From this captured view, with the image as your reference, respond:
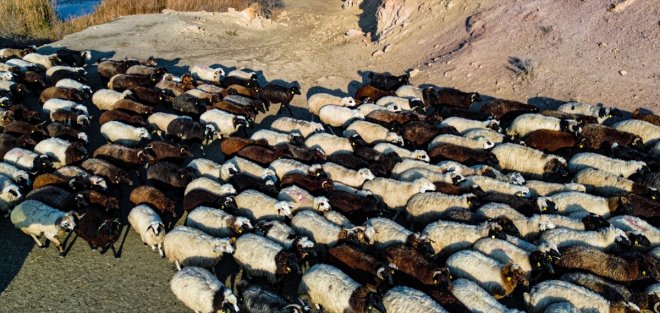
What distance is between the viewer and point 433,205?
9.41m

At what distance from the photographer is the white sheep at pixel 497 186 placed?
9797 millimetres

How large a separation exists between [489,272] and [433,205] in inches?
80.9

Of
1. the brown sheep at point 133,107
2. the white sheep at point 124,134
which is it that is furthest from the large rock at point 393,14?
the white sheep at point 124,134

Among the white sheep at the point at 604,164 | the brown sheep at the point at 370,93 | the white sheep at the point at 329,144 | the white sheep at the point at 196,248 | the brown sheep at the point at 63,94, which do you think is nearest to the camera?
the white sheep at the point at 196,248

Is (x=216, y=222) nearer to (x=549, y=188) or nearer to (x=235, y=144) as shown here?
(x=235, y=144)

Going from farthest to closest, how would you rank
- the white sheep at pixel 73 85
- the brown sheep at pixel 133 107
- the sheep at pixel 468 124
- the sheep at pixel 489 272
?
the white sheep at pixel 73 85 < the brown sheep at pixel 133 107 < the sheep at pixel 468 124 < the sheep at pixel 489 272

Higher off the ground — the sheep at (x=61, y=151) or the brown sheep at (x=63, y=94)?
the brown sheep at (x=63, y=94)

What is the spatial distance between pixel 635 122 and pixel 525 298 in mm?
7318

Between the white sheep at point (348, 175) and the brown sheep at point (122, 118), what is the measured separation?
5647 millimetres

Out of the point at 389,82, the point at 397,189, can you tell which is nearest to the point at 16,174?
the point at 397,189

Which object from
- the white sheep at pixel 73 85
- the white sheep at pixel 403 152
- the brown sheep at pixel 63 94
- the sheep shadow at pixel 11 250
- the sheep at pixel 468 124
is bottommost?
the sheep shadow at pixel 11 250

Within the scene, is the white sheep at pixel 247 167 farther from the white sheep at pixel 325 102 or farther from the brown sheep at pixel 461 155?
the brown sheep at pixel 461 155

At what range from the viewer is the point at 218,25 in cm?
2364

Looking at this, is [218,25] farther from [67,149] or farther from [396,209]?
[396,209]
